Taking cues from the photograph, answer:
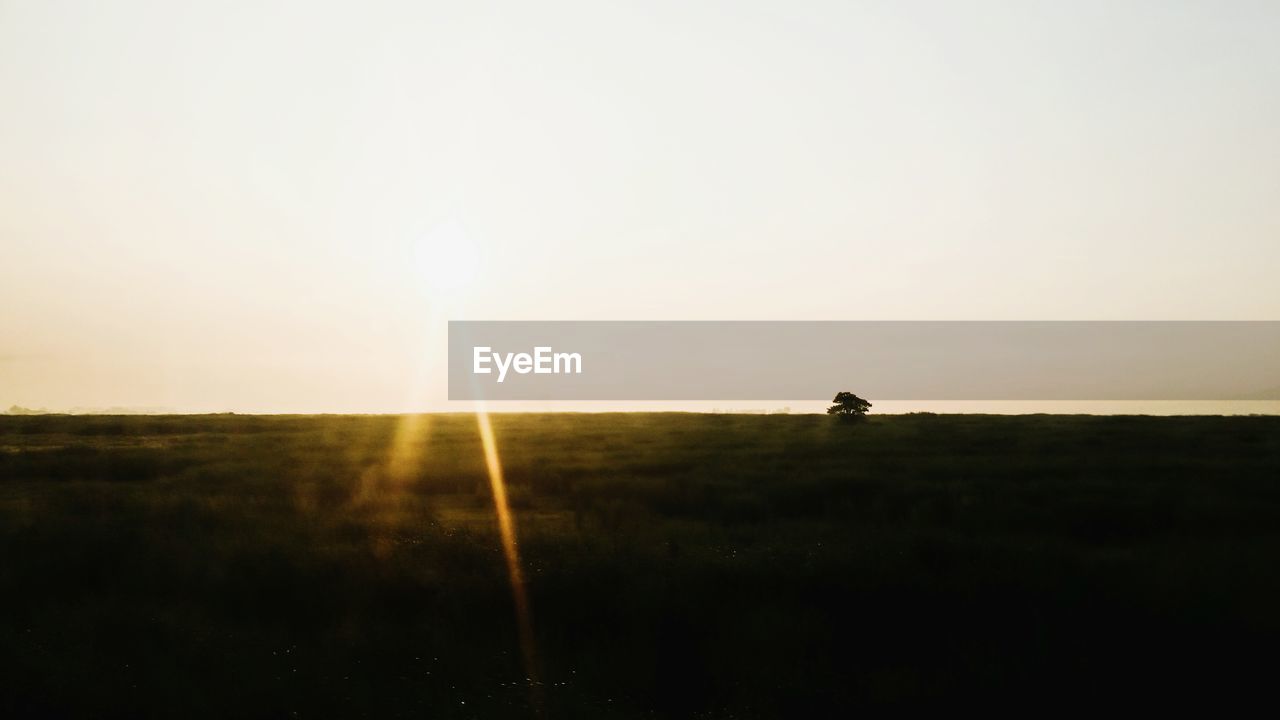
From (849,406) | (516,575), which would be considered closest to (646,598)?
(516,575)

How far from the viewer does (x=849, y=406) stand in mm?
48594

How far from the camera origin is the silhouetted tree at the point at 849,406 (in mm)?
48031

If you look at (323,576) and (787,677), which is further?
(323,576)

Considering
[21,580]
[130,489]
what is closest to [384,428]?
[130,489]

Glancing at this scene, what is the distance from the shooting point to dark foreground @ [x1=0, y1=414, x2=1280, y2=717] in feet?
21.8

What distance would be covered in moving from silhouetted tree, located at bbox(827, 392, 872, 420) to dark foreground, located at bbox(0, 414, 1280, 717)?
94.1 feet

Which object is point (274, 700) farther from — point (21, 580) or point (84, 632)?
point (21, 580)

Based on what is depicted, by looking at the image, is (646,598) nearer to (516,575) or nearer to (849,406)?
(516,575)

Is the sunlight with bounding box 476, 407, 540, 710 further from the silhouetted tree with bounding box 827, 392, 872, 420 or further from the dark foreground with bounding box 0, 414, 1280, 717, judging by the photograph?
the silhouetted tree with bounding box 827, 392, 872, 420

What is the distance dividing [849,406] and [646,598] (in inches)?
1647

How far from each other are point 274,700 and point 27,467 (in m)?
22.5

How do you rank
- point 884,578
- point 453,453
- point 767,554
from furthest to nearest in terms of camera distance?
point 453,453
point 767,554
point 884,578

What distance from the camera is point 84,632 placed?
791 cm

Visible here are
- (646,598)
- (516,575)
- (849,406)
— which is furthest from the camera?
(849,406)
